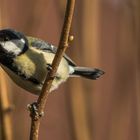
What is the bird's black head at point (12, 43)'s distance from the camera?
141cm

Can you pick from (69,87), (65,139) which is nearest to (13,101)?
(69,87)

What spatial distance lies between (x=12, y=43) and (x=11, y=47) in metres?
0.02

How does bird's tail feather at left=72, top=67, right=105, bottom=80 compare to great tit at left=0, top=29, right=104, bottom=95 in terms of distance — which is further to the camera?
bird's tail feather at left=72, top=67, right=105, bottom=80

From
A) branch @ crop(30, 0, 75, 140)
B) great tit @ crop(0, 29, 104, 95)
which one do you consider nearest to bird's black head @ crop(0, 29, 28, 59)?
great tit @ crop(0, 29, 104, 95)

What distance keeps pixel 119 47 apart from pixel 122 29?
48 mm

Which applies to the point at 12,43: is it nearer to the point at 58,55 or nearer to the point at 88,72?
the point at 88,72

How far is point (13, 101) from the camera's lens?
3.56 feet

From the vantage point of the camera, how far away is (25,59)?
1438 mm

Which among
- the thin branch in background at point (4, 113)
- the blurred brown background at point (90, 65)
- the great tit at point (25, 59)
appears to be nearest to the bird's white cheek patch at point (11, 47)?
the great tit at point (25, 59)

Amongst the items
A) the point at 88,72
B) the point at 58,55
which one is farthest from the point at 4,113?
the point at 88,72

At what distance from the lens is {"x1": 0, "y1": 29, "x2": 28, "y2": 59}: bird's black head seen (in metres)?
1.41

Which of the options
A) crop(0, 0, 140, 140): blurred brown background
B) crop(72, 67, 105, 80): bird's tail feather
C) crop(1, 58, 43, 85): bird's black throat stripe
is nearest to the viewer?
crop(0, 0, 140, 140): blurred brown background

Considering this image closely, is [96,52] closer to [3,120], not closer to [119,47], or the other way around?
[119,47]

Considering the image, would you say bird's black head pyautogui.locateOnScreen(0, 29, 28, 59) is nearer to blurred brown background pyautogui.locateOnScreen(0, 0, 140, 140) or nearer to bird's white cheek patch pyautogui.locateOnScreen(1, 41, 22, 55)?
bird's white cheek patch pyautogui.locateOnScreen(1, 41, 22, 55)
